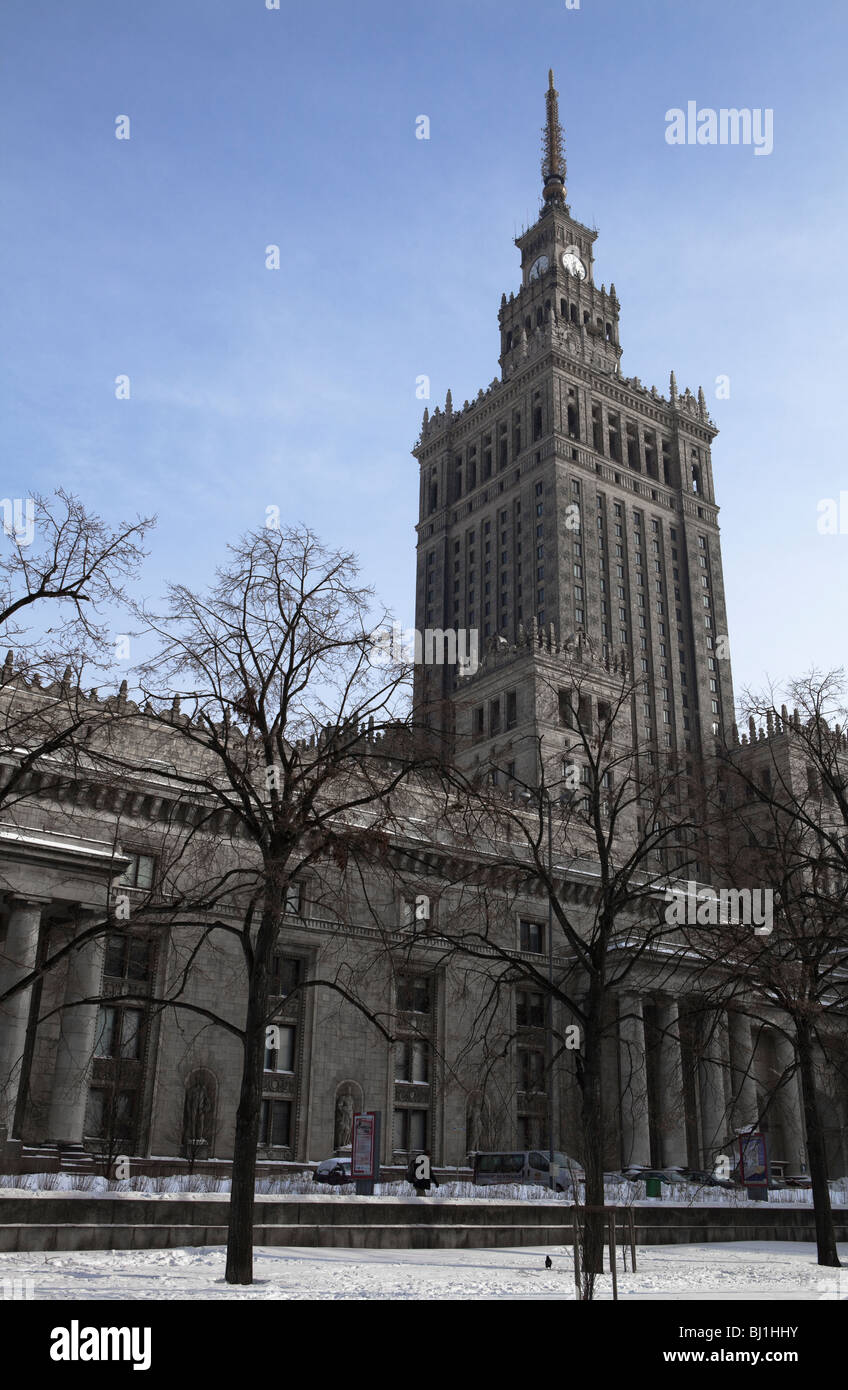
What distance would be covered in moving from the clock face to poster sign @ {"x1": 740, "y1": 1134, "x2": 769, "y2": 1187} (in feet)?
385

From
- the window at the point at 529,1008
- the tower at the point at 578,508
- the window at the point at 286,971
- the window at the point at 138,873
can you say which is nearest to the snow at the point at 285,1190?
the window at the point at 286,971

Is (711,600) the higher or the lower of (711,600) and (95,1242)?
the higher

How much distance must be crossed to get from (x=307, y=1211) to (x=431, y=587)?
10712 cm

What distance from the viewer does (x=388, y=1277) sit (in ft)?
55.7

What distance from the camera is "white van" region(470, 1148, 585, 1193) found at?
41844mm

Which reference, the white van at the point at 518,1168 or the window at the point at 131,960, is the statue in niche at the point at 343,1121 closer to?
the white van at the point at 518,1168

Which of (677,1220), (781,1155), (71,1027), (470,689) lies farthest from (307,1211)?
(470,689)

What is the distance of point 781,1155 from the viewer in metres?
64.5

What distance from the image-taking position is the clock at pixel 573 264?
134500 mm

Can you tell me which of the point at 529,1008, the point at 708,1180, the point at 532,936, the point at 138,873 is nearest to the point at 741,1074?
the point at 708,1180

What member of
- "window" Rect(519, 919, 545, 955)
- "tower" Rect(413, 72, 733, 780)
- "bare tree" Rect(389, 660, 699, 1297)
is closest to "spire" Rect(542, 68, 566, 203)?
"tower" Rect(413, 72, 733, 780)

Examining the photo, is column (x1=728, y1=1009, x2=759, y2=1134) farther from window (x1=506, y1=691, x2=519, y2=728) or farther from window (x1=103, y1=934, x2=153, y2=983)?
window (x1=103, y1=934, x2=153, y2=983)

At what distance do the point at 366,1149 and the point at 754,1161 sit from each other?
1312 centimetres
